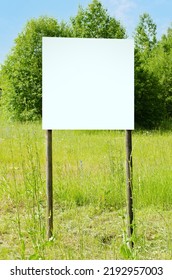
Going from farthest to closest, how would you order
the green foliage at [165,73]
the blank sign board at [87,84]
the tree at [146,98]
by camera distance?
the green foliage at [165,73]
the tree at [146,98]
the blank sign board at [87,84]

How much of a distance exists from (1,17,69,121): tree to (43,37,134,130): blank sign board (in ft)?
46.1

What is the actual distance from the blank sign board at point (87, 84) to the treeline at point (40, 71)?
44.1ft

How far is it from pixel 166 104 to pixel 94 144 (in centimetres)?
1081

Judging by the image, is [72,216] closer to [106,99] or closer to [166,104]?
[106,99]

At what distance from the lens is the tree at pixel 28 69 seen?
723 inches

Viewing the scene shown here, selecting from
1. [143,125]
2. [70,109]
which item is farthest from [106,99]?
[143,125]

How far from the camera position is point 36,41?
18688 mm

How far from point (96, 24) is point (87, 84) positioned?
14838 millimetres

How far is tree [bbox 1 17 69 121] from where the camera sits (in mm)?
18359

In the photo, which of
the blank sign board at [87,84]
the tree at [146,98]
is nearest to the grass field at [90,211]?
the blank sign board at [87,84]

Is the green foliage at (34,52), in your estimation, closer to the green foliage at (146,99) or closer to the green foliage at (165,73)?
the green foliage at (146,99)

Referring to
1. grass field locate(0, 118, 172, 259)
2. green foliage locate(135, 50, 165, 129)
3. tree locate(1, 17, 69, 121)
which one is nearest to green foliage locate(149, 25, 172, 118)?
green foliage locate(135, 50, 165, 129)

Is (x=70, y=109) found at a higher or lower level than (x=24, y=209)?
higher

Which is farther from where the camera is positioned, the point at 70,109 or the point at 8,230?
the point at 8,230
